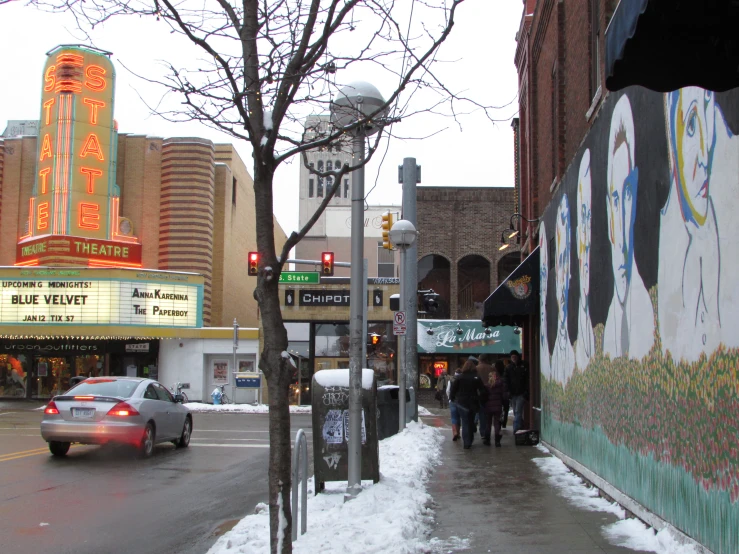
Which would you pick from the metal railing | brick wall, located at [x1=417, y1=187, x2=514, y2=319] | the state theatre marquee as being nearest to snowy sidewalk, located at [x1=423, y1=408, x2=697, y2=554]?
the metal railing

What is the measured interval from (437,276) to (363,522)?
29.7m

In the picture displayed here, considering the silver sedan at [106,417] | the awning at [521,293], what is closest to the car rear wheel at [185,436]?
the silver sedan at [106,417]

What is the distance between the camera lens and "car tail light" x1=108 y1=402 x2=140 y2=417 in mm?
13445

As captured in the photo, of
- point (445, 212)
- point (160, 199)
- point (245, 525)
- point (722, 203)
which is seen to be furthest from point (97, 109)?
point (722, 203)

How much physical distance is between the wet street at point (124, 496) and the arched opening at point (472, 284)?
21.0 meters

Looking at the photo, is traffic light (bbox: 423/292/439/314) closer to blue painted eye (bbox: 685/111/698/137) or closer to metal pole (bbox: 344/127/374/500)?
metal pole (bbox: 344/127/374/500)

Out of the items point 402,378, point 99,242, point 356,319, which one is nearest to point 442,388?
point 402,378

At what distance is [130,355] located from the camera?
35.2m

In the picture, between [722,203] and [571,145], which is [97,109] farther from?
[722,203]

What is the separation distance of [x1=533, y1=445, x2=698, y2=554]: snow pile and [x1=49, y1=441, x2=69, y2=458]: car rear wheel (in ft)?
27.4

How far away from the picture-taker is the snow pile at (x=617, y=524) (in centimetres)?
614

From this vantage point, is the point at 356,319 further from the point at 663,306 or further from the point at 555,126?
the point at 555,126

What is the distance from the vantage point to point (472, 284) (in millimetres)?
36688

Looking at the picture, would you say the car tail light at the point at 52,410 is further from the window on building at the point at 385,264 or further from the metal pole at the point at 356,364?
the window on building at the point at 385,264
